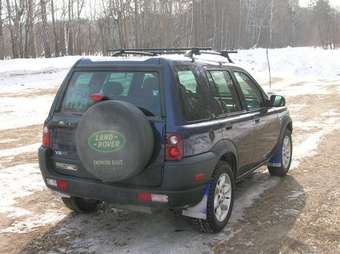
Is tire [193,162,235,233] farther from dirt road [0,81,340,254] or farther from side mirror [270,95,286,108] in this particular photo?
side mirror [270,95,286,108]

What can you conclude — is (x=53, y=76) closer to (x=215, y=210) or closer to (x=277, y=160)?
(x=277, y=160)

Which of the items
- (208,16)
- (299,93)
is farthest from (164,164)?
(208,16)

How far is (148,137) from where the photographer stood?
414 cm

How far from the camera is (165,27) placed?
2036 inches

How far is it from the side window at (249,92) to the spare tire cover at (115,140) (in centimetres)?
203

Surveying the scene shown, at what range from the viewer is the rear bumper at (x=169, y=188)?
166 inches

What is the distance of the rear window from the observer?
4379 millimetres

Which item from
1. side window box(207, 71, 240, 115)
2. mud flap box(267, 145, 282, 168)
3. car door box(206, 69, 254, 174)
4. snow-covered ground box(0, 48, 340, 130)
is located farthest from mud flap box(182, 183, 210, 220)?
snow-covered ground box(0, 48, 340, 130)

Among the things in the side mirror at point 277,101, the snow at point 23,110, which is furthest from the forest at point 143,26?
the side mirror at point 277,101

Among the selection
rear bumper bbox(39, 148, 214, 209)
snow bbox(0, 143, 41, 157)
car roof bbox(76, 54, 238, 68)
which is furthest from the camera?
snow bbox(0, 143, 41, 157)

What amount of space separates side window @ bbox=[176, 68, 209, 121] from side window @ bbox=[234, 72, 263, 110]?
1198 mm

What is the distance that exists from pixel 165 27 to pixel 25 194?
1853 inches

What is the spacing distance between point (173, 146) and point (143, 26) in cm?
4545

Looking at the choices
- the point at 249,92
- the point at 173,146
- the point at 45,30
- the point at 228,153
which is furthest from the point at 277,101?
the point at 45,30
